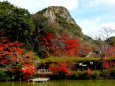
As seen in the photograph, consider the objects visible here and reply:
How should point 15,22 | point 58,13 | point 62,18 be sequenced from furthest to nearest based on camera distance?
point 58,13, point 62,18, point 15,22

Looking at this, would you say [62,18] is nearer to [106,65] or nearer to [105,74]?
[106,65]

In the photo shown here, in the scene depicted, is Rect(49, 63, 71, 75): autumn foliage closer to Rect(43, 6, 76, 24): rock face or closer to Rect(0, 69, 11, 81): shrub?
Rect(0, 69, 11, 81): shrub

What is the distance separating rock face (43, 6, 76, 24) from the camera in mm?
41397

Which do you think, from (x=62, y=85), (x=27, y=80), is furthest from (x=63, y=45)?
(x=62, y=85)

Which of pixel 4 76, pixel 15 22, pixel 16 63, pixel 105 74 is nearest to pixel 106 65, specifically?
pixel 105 74

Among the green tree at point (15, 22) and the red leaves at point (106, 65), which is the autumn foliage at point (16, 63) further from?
the red leaves at point (106, 65)

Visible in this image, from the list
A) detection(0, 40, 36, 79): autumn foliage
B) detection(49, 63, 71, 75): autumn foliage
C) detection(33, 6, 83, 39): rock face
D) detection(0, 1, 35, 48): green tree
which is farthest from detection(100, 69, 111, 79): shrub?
detection(33, 6, 83, 39): rock face

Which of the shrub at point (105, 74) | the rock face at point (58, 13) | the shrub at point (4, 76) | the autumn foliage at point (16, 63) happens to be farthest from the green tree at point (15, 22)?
the rock face at point (58, 13)

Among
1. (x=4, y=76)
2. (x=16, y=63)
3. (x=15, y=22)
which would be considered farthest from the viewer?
(x=15, y=22)

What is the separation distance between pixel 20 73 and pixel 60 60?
4505mm

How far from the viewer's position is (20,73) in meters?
23.1

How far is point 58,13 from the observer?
43.1 m

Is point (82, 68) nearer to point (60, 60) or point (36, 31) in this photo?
point (60, 60)

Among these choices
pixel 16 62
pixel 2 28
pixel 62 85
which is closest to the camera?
pixel 62 85
